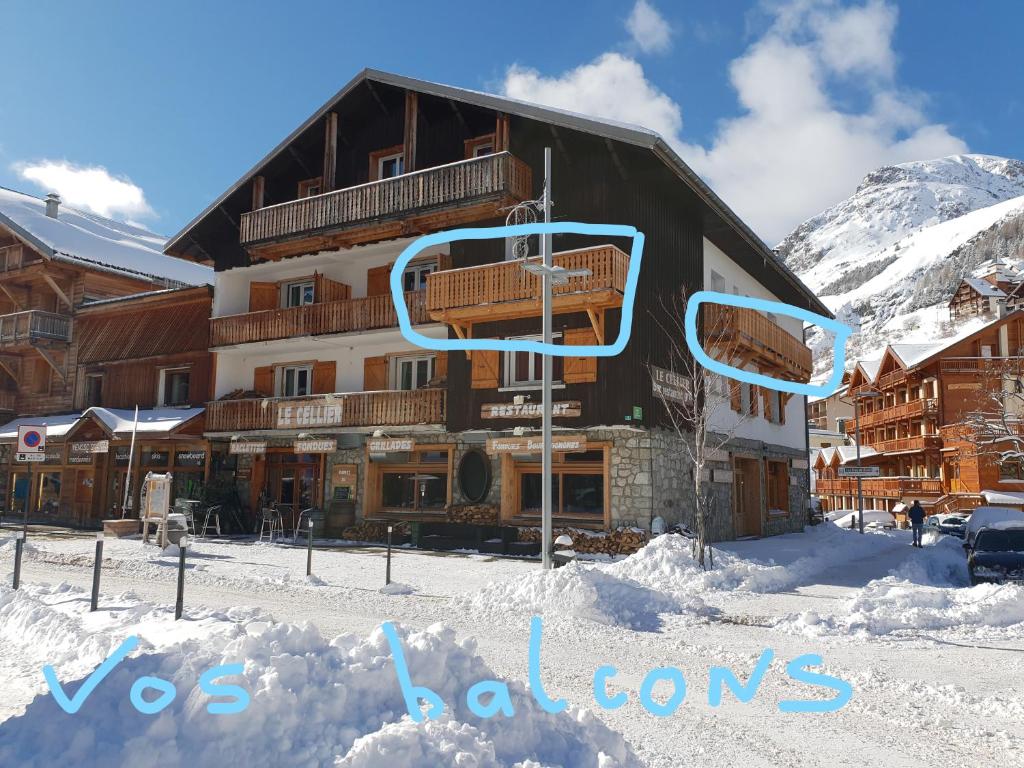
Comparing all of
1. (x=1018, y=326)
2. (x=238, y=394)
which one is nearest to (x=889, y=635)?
(x=238, y=394)

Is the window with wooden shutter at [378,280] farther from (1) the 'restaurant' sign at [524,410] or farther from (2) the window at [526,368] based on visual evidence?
(1) the 'restaurant' sign at [524,410]

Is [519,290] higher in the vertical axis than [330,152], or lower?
lower

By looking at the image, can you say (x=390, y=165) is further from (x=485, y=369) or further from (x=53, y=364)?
(x=53, y=364)

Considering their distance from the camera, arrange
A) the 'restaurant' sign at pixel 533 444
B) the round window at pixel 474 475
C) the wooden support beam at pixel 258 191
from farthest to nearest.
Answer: the wooden support beam at pixel 258 191
the round window at pixel 474 475
the 'restaurant' sign at pixel 533 444

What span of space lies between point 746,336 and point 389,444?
1061cm

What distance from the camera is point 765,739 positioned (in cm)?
644

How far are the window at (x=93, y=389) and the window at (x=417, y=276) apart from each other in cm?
1539

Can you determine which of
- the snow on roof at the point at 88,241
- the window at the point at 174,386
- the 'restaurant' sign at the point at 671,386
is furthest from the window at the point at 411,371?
the snow on roof at the point at 88,241

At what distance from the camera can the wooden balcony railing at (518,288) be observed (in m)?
19.8

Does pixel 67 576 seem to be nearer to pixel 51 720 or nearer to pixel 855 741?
pixel 51 720

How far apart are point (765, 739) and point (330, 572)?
11.5m

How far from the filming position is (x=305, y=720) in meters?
5.08

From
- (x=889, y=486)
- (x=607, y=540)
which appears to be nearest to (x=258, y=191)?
(x=607, y=540)

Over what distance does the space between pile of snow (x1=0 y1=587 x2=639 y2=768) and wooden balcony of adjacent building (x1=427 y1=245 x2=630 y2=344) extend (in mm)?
14131
